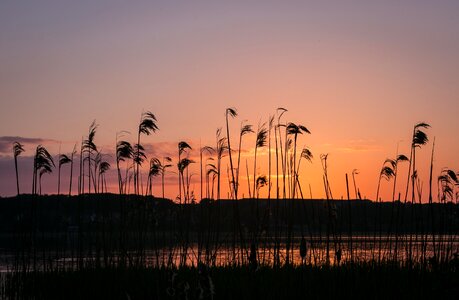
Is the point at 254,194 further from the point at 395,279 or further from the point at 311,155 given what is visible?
the point at 395,279

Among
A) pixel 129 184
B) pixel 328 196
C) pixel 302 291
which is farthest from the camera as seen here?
pixel 129 184

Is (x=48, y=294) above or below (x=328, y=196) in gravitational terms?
below

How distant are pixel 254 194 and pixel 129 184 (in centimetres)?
256

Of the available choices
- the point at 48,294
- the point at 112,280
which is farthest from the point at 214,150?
the point at 48,294

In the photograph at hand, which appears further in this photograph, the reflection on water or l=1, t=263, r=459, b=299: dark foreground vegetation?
the reflection on water

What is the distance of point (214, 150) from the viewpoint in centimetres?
1170

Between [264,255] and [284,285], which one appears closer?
[284,285]

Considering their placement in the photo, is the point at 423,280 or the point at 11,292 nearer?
the point at 423,280

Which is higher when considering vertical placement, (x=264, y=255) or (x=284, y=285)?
(x=264, y=255)

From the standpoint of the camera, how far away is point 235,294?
9.16 metres

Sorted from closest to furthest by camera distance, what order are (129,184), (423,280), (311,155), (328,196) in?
(423,280), (328,196), (311,155), (129,184)

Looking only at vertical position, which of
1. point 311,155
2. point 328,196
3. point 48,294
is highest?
point 311,155

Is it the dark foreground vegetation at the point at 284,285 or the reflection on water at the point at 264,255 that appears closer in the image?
the dark foreground vegetation at the point at 284,285

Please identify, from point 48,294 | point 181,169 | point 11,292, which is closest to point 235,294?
point 181,169
